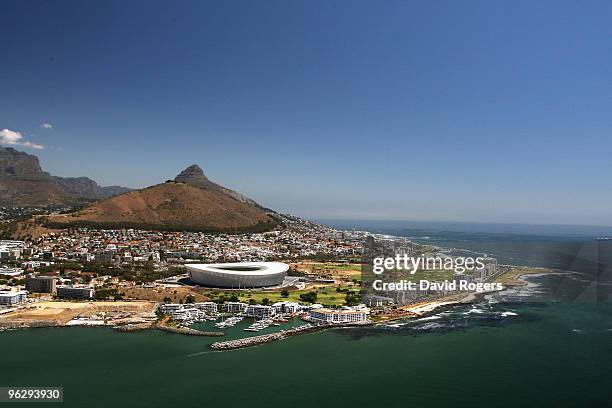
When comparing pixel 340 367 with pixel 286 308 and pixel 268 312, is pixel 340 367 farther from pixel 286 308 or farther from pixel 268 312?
pixel 286 308

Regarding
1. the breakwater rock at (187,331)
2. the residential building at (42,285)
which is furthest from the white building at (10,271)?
the breakwater rock at (187,331)

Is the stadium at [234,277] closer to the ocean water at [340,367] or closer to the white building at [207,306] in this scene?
the white building at [207,306]

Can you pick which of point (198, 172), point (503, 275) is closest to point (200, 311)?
point (503, 275)

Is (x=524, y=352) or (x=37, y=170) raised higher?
(x=37, y=170)

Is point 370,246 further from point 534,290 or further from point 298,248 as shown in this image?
point 534,290

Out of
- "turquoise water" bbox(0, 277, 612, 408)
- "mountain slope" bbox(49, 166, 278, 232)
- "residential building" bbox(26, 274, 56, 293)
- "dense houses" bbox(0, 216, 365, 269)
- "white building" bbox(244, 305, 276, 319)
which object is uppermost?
"mountain slope" bbox(49, 166, 278, 232)

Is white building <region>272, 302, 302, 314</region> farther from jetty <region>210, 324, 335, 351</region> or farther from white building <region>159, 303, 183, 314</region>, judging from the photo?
white building <region>159, 303, 183, 314</region>

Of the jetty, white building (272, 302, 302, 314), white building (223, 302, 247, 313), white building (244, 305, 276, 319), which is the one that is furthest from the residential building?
the jetty
